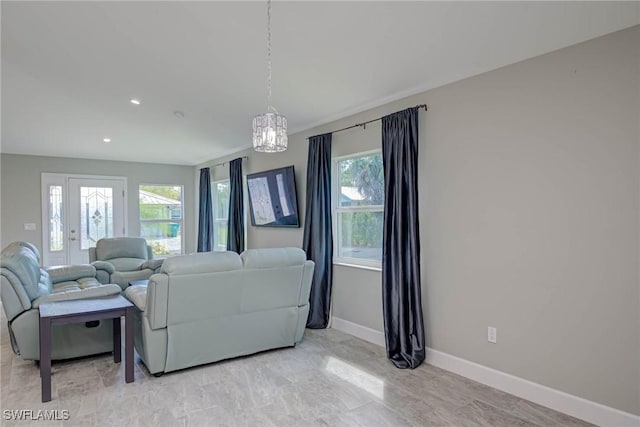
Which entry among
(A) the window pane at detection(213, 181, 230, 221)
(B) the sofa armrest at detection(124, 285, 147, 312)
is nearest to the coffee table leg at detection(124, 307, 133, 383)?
(B) the sofa armrest at detection(124, 285, 147, 312)

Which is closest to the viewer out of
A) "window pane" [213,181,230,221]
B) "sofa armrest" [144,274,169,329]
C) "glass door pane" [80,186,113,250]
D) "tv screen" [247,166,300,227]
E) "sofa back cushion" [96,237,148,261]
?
"sofa armrest" [144,274,169,329]

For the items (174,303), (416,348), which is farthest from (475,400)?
(174,303)

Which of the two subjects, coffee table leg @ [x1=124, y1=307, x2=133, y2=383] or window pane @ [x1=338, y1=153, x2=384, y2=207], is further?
window pane @ [x1=338, y1=153, x2=384, y2=207]

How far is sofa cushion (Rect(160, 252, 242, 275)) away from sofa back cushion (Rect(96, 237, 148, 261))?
3.51 meters

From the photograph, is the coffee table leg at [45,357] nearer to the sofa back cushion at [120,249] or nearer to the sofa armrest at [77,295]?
the sofa armrest at [77,295]

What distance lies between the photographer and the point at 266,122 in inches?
99.7

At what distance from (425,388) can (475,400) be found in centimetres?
36

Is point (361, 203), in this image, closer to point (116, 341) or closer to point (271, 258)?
point (271, 258)

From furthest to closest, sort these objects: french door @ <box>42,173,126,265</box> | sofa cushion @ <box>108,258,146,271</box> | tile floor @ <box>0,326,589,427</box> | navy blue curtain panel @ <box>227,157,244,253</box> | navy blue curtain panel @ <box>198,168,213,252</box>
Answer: navy blue curtain panel @ <box>198,168,213,252</box>
french door @ <box>42,173,126,265</box>
navy blue curtain panel @ <box>227,157,244,253</box>
sofa cushion @ <box>108,258,146,271</box>
tile floor @ <box>0,326,589,427</box>

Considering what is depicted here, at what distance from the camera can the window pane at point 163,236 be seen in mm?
7754

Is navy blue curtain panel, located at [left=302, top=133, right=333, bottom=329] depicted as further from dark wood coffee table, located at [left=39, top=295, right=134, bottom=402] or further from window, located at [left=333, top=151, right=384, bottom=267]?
dark wood coffee table, located at [left=39, top=295, right=134, bottom=402]

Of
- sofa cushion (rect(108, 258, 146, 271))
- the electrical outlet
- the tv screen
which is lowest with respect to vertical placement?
the electrical outlet

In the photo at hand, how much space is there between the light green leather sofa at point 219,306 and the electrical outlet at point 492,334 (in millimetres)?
1630

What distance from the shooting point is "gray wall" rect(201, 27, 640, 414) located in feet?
7.55
